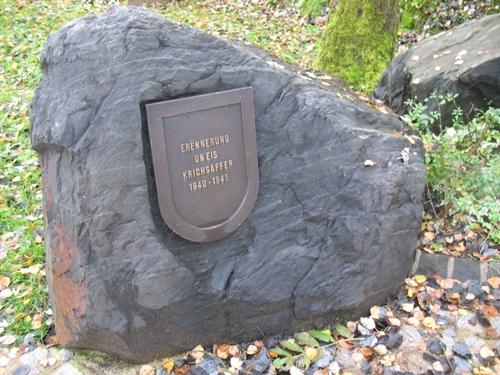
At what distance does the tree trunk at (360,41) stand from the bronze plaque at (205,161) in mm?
2917

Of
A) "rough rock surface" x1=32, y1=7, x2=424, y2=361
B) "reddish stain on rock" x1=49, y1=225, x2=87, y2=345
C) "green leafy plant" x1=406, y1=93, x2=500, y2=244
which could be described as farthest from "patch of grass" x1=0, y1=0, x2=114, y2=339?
"green leafy plant" x1=406, y1=93, x2=500, y2=244

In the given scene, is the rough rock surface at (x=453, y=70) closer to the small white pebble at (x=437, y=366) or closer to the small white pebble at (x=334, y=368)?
the small white pebble at (x=437, y=366)

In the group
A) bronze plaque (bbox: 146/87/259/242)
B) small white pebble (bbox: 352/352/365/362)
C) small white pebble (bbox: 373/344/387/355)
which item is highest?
bronze plaque (bbox: 146/87/259/242)

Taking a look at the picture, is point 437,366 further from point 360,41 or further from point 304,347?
point 360,41

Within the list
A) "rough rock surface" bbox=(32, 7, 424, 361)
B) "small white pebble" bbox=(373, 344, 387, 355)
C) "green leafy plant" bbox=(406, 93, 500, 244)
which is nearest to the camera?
"rough rock surface" bbox=(32, 7, 424, 361)

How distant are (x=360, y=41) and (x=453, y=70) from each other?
114 centimetres

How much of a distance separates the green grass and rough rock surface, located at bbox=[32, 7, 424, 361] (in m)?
0.61

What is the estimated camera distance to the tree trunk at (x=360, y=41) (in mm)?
5258

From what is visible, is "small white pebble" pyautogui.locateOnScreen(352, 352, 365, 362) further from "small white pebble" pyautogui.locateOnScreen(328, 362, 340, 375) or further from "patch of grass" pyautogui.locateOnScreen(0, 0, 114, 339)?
"patch of grass" pyautogui.locateOnScreen(0, 0, 114, 339)

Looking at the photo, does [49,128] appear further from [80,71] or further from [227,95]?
[227,95]

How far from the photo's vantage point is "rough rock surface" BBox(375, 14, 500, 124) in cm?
437

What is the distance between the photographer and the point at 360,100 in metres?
3.29

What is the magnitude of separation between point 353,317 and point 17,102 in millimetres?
4351

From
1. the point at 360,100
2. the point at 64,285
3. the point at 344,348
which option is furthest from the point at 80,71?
the point at 344,348
